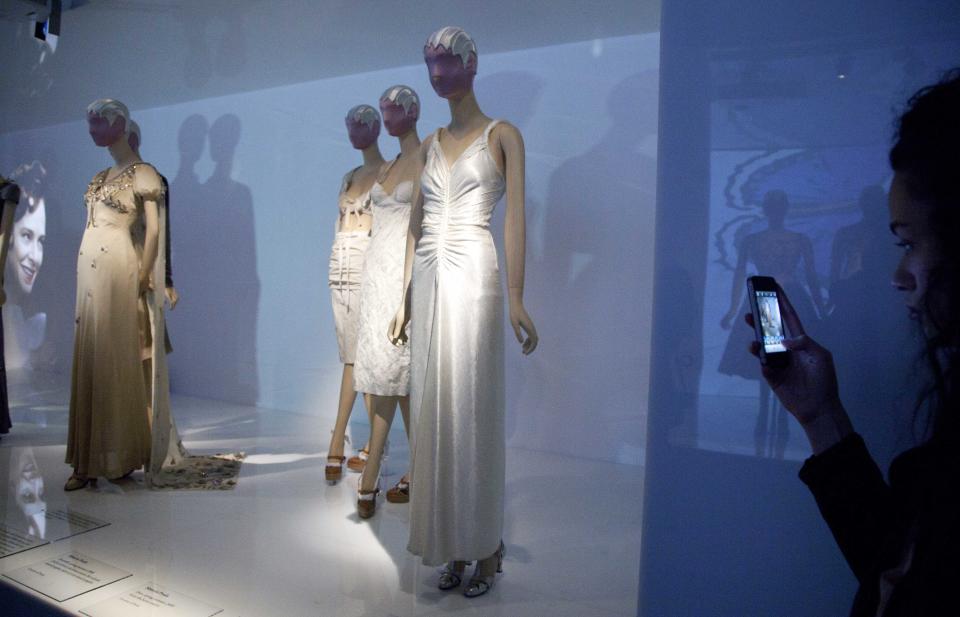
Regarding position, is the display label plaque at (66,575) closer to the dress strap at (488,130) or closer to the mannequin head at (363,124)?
the dress strap at (488,130)

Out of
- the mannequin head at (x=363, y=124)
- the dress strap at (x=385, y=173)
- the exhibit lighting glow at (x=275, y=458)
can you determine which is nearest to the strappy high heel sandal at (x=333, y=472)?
the exhibit lighting glow at (x=275, y=458)

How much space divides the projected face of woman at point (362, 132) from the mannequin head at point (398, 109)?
1.39ft

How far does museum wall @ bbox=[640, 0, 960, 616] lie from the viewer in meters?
1.26

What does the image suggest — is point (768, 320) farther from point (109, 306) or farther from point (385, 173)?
point (109, 306)

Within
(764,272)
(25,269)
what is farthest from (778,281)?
(25,269)

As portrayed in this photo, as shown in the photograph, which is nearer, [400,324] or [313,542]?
[400,324]

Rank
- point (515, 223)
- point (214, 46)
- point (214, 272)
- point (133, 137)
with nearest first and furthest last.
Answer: point (515, 223) < point (133, 137) < point (214, 46) < point (214, 272)

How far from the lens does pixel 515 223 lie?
7.97 feet

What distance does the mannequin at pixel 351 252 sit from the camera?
397cm

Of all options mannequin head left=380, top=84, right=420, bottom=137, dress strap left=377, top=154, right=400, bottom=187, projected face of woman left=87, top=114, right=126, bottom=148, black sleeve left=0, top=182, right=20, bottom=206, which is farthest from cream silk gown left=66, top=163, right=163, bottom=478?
mannequin head left=380, top=84, right=420, bottom=137

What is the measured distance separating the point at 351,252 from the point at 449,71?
71.2 inches

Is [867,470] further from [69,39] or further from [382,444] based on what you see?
[69,39]

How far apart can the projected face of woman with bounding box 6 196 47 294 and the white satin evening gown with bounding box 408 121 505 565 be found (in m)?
5.62

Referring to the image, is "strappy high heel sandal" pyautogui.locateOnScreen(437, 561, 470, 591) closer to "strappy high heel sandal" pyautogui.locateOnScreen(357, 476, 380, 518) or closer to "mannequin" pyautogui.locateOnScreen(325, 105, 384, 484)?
"strappy high heel sandal" pyautogui.locateOnScreen(357, 476, 380, 518)
